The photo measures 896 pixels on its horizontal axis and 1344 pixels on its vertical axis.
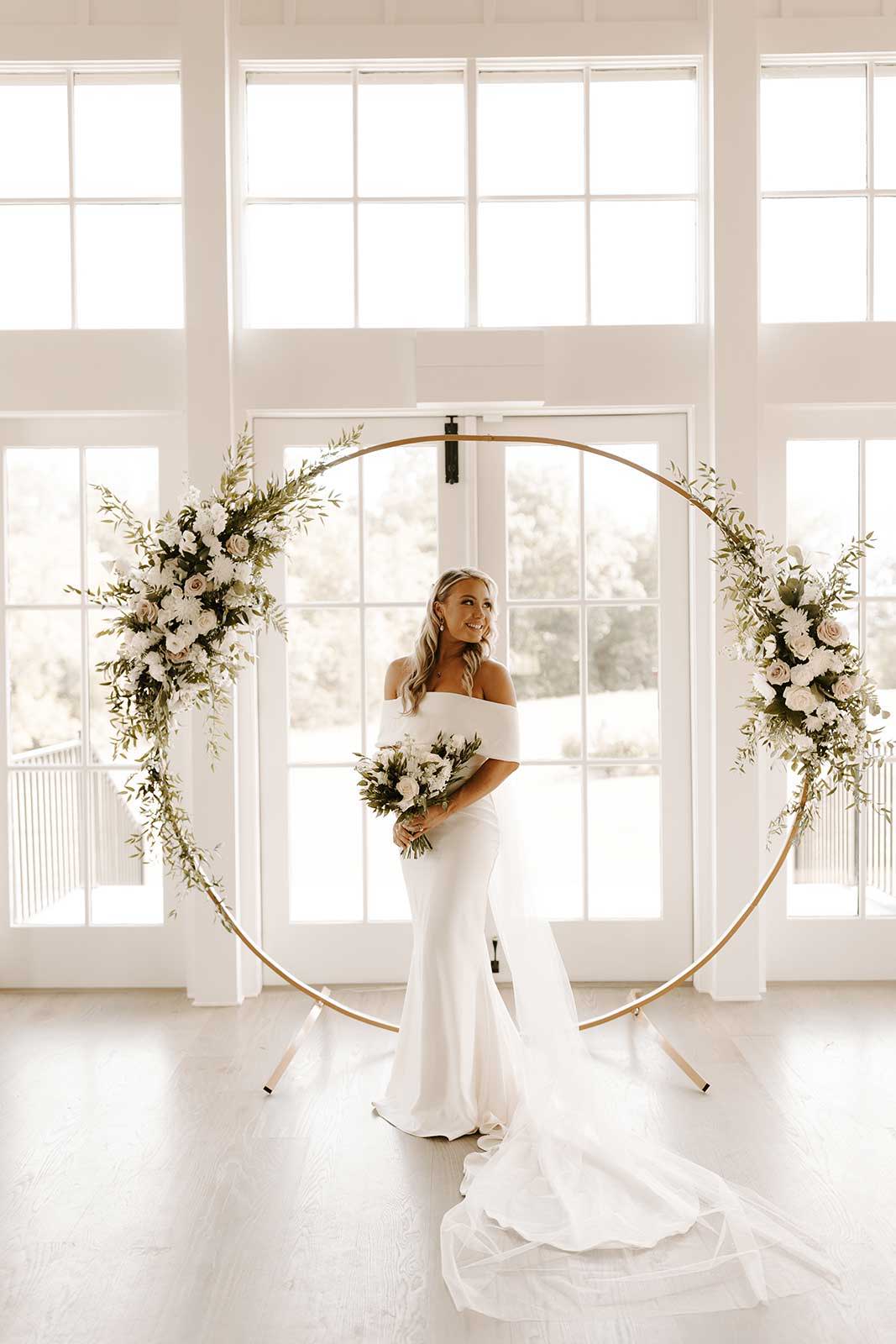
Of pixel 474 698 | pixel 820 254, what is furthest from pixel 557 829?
pixel 820 254

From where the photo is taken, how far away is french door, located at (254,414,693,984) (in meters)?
4.97

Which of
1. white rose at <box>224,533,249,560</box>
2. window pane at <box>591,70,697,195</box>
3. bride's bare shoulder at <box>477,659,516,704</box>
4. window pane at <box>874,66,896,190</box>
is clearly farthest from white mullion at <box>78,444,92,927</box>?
window pane at <box>874,66,896,190</box>

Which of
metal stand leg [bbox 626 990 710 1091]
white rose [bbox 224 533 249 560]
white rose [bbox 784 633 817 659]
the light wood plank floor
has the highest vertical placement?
white rose [bbox 224 533 249 560]

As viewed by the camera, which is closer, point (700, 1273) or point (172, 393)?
point (700, 1273)

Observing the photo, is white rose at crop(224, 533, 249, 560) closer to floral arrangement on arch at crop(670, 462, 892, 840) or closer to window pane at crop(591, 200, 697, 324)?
floral arrangement on arch at crop(670, 462, 892, 840)

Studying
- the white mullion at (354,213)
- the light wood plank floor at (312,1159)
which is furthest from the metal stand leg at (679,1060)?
the white mullion at (354,213)

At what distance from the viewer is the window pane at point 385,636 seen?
498 centimetres

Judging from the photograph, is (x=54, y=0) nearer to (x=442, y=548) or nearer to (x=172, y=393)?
(x=172, y=393)

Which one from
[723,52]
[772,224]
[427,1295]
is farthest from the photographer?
[772,224]

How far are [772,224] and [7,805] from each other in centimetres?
437

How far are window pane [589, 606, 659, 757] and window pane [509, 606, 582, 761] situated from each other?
80 millimetres

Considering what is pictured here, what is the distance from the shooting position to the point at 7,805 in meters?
5.01

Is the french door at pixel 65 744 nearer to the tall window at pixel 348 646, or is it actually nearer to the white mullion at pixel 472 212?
the tall window at pixel 348 646

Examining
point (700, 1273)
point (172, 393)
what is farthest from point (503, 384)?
point (700, 1273)
